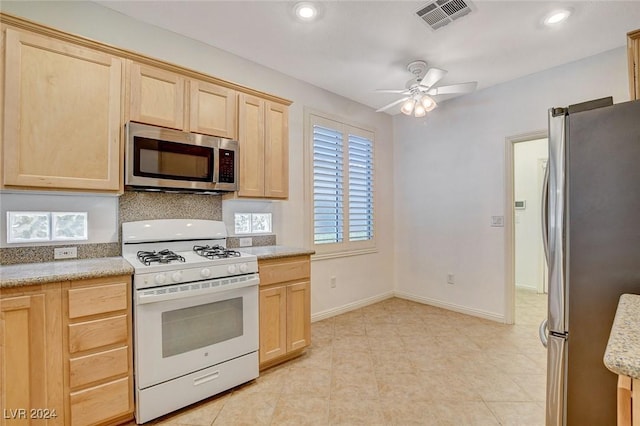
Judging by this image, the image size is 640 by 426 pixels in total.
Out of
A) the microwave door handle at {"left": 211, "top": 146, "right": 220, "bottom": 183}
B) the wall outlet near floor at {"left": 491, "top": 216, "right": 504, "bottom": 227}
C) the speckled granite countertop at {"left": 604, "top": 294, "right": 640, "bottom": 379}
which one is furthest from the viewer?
the wall outlet near floor at {"left": 491, "top": 216, "right": 504, "bottom": 227}

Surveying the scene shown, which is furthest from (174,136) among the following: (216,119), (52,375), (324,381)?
(324,381)

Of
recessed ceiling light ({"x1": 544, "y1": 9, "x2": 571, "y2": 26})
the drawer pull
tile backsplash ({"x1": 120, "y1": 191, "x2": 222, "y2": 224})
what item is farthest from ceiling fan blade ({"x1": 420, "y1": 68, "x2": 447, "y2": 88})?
the drawer pull

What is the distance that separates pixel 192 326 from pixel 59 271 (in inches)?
30.9

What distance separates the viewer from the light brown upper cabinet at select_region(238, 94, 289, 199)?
2615mm

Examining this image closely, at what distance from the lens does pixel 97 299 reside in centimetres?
168

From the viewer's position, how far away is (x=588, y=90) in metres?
2.91

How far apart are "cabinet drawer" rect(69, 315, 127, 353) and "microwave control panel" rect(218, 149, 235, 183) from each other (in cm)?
118

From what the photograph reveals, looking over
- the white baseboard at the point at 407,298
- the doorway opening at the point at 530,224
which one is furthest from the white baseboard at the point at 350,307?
the doorway opening at the point at 530,224

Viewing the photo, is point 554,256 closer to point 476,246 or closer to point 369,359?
point 369,359

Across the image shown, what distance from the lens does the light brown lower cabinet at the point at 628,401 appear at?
702 mm

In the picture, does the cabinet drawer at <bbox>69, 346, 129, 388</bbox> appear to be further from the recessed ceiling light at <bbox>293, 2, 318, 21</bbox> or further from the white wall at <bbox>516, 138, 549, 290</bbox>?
the white wall at <bbox>516, 138, 549, 290</bbox>

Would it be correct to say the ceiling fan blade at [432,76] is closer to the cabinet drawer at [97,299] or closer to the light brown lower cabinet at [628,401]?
the light brown lower cabinet at [628,401]

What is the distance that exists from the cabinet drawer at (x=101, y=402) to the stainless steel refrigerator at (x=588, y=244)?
2.18 metres

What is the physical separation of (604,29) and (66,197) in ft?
13.8
